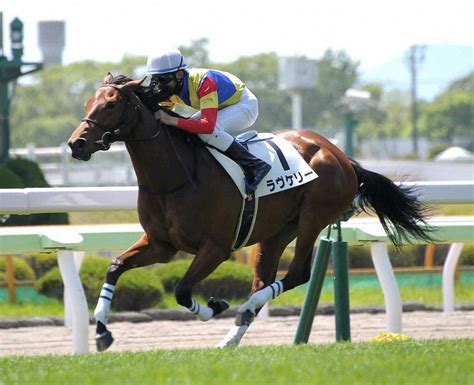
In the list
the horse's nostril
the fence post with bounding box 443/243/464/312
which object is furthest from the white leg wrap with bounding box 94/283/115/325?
the fence post with bounding box 443/243/464/312

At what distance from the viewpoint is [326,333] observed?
29.9ft

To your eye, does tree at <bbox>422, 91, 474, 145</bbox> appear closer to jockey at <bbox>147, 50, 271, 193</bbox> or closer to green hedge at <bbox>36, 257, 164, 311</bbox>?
green hedge at <bbox>36, 257, 164, 311</bbox>

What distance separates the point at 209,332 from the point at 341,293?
1852 mm

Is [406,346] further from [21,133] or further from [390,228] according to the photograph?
[21,133]

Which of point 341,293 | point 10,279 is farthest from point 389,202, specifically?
point 10,279

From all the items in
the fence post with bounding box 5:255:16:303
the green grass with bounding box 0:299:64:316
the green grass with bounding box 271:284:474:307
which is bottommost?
the green grass with bounding box 271:284:474:307

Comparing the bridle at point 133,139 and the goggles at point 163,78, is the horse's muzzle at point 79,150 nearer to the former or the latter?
the bridle at point 133,139

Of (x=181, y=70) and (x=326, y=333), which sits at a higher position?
(x=181, y=70)

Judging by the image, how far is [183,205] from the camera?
6.95 metres

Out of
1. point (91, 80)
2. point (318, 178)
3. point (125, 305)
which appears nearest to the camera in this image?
point (318, 178)

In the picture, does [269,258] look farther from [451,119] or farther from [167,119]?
[451,119]

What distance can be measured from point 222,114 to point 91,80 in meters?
80.5

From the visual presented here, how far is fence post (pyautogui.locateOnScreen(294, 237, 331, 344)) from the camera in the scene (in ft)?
24.7

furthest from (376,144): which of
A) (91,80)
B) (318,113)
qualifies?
(91,80)
